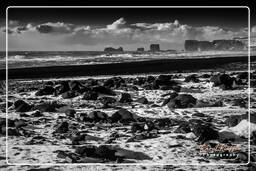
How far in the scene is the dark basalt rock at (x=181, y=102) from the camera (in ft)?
31.6

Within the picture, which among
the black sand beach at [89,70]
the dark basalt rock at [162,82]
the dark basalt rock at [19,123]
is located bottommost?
the dark basalt rock at [19,123]

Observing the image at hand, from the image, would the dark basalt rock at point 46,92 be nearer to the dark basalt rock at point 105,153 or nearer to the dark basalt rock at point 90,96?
the dark basalt rock at point 90,96

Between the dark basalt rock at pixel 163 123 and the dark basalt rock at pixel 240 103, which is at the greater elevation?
the dark basalt rock at pixel 240 103

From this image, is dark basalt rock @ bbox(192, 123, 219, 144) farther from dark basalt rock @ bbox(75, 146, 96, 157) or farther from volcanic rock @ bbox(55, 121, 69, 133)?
volcanic rock @ bbox(55, 121, 69, 133)

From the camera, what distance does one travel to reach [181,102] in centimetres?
980

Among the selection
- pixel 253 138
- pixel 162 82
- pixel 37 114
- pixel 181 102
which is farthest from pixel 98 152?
pixel 162 82

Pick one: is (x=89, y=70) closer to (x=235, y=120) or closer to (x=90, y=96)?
(x=90, y=96)

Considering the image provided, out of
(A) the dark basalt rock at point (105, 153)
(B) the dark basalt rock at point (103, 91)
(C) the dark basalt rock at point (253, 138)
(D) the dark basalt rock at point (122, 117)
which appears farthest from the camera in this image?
(B) the dark basalt rock at point (103, 91)

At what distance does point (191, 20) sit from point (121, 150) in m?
3.10

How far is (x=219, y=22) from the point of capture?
25.2 feet

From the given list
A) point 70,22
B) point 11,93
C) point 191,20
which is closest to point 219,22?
point 191,20

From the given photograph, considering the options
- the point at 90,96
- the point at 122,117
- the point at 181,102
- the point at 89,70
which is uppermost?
the point at 89,70

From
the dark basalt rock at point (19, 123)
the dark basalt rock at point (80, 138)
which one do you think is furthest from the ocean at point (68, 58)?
the dark basalt rock at point (80, 138)

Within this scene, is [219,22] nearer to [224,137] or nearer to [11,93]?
[224,137]
